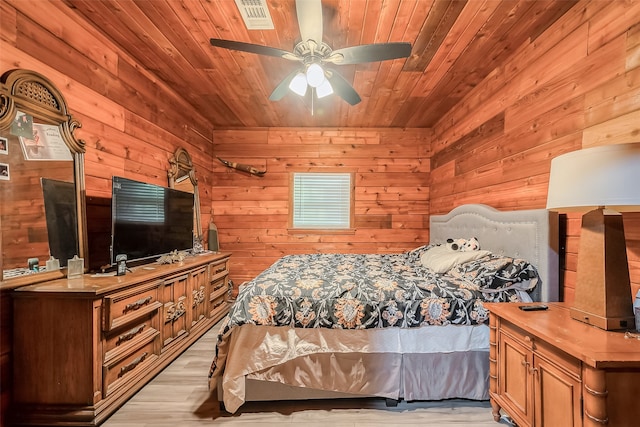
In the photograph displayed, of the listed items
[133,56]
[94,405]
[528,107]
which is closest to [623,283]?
[528,107]

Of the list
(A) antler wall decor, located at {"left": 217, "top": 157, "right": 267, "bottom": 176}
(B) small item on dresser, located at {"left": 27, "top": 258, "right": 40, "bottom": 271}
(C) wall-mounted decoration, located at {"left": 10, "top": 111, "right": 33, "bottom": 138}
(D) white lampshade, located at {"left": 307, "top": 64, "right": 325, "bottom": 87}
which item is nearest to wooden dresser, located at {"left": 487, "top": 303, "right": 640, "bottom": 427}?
(D) white lampshade, located at {"left": 307, "top": 64, "right": 325, "bottom": 87}

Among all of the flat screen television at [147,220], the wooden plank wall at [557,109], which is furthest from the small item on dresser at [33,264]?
the wooden plank wall at [557,109]

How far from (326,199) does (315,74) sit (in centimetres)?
261

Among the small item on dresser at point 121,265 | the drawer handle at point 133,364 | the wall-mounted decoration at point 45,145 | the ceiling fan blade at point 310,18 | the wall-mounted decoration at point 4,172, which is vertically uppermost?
the ceiling fan blade at point 310,18

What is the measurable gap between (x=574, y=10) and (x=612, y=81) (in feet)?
2.08

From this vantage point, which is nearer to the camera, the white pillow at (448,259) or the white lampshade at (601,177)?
the white lampshade at (601,177)

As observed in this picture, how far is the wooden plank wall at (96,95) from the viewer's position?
166 centimetres

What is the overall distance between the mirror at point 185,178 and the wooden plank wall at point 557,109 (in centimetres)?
342

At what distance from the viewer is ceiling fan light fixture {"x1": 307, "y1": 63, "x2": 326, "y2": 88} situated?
6.72 ft

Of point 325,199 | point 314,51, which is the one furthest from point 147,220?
point 325,199

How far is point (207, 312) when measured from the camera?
126 inches

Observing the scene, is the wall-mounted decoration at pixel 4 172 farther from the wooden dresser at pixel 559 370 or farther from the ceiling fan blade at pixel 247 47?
the wooden dresser at pixel 559 370

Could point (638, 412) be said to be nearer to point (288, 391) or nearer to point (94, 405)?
point (288, 391)

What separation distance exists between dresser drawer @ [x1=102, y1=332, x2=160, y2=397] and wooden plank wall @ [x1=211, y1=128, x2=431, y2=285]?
2.35m
